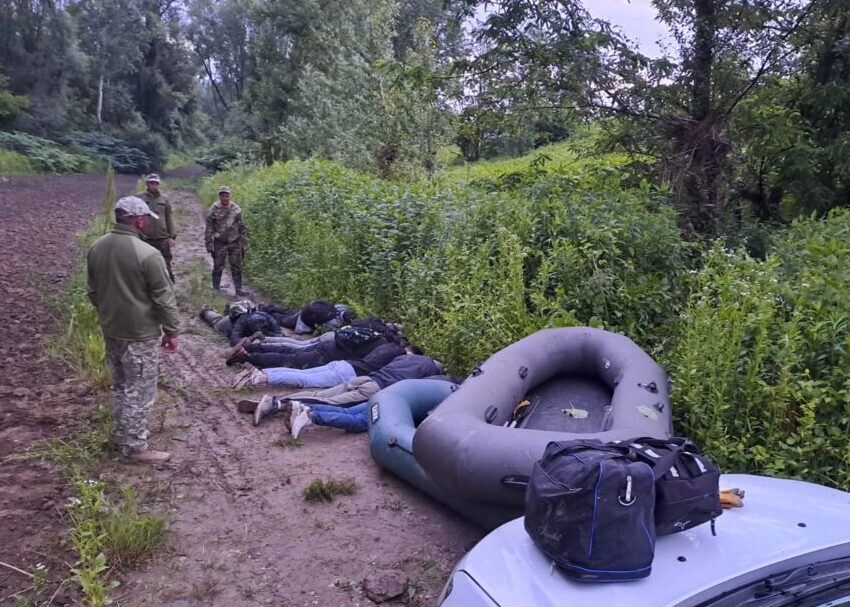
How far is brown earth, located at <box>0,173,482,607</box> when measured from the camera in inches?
142

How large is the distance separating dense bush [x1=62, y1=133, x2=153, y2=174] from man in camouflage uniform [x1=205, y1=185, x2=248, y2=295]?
2980cm

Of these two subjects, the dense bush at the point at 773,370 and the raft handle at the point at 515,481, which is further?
the dense bush at the point at 773,370

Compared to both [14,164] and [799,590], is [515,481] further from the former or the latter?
[14,164]

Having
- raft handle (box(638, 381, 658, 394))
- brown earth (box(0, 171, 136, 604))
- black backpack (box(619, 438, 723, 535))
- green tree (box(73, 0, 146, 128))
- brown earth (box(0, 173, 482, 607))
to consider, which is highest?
green tree (box(73, 0, 146, 128))

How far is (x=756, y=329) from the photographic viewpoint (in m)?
4.62

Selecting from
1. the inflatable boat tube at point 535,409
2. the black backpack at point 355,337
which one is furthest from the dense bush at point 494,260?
the inflatable boat tube at point 535,409

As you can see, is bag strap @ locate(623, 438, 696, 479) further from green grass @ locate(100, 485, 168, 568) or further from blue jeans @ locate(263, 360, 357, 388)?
blue jeans @ locate(263, 360, 357, 388)

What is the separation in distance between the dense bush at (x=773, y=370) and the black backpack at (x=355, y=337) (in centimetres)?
290

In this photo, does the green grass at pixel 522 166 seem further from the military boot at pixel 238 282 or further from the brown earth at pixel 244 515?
the brown earth at pixel 244 515

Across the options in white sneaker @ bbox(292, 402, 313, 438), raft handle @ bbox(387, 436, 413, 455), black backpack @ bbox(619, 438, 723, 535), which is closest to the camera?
black backpack @ bbox(619, 438, 723, 535)

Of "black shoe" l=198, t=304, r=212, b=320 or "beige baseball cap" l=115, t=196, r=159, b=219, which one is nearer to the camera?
"beige baseball cap" l=115, t=196, r=159, b=219

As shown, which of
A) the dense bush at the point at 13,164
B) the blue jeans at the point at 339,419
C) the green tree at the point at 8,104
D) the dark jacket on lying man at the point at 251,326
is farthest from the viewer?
the green tree at the point at 8,104

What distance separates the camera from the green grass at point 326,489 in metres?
4.48

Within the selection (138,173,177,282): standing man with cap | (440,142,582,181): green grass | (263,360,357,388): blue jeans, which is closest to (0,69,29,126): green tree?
(440,142,582,181): green grass
